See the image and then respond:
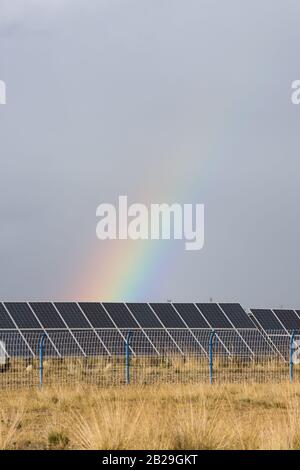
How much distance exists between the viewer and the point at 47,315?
41.9 m

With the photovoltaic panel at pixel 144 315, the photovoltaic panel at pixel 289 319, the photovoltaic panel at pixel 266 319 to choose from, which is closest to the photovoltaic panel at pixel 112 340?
the photovoltaic panel at pixel 144 315

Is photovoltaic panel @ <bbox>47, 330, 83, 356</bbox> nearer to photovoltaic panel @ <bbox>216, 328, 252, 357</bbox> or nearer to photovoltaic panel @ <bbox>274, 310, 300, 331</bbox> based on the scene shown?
photovoltaic panel @ <bbox>216, 328, 252, 357</bbox>

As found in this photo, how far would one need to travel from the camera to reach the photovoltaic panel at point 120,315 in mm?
43375

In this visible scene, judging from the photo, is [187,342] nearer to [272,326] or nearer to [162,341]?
[162,341]

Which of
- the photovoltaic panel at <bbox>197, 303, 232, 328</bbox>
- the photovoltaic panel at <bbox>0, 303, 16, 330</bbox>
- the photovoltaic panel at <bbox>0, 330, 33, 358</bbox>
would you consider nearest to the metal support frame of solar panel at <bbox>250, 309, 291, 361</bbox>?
the photovoltaic panel at <bbox>197, 303, 232, 328</bbox>

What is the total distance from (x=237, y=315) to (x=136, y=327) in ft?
26.5

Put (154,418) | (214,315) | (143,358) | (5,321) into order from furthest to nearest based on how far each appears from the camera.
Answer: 1. (214,315)
2. (143,358)
3. (5,321)
4. (154,418)

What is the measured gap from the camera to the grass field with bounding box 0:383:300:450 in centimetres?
1579

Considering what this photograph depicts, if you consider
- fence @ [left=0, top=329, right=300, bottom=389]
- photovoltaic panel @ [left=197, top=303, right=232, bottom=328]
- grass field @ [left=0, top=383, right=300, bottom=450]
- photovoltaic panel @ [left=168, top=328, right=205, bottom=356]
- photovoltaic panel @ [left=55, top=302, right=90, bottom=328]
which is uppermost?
photovoltaic panel @ [left=197, top=303, right=232, bottom=328]

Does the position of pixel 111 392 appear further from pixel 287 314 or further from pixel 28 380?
pixel 287 314

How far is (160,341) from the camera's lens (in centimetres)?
4297

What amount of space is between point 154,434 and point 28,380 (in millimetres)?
19490

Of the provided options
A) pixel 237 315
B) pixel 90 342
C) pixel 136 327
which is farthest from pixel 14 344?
pixel 237 315
